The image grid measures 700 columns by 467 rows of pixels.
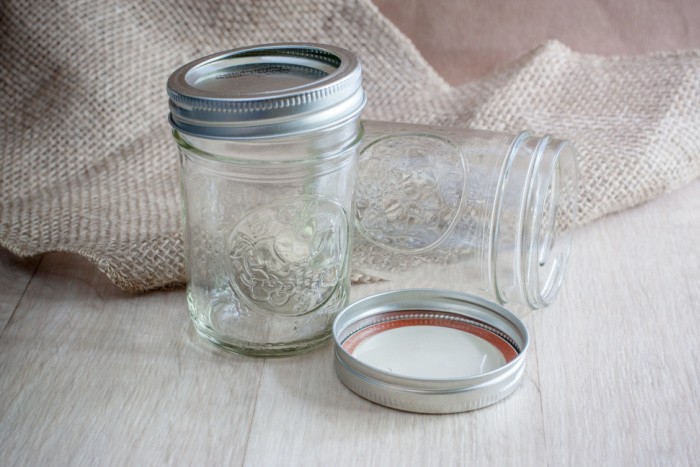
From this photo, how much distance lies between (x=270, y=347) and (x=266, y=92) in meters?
0.23

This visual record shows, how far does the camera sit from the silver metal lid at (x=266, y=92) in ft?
2.27

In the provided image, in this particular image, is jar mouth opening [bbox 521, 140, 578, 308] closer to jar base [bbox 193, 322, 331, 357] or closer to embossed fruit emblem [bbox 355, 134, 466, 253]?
embossed fruit emblem [bbox 355, 134, 466, 253]

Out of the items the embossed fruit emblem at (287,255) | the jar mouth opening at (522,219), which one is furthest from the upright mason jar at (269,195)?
the jar mouth opening at (522,219)

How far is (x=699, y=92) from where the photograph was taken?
1.17 metres

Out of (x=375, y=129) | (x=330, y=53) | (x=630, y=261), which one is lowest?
(x=630, y=261)

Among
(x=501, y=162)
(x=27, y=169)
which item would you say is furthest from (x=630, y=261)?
(x=27, y=169)

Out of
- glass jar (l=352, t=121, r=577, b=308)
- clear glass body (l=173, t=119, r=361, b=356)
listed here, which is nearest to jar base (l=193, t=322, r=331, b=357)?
clear glass body (l=173, t=119, r=361, b=356)

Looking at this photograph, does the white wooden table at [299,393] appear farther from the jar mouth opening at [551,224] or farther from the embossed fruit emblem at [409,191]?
the embossed fruit emblem at [409,191]

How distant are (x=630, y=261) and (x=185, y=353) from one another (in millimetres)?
478

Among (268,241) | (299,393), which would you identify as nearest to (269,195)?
(268,241)

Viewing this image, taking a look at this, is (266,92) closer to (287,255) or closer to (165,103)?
(287,255)

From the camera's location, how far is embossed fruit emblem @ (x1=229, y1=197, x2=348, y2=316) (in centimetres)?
79

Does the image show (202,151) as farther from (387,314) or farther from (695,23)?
(695,23)

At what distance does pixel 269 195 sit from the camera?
2.52ft
